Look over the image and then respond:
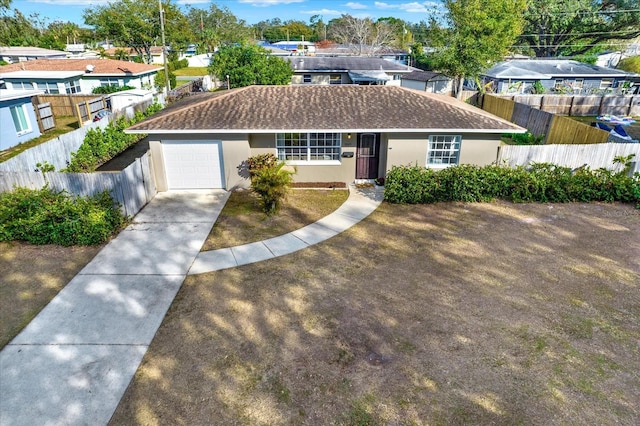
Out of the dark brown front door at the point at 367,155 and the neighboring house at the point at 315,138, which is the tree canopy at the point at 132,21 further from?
the dark brown front door at the point at 367,155

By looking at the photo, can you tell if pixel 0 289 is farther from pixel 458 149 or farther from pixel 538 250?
pixel 458 149

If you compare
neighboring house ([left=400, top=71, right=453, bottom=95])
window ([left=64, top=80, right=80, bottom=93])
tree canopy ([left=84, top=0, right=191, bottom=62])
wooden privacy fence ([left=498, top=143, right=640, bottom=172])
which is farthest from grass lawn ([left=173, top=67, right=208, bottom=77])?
wooden privacy fence ([left=498, top=143, right=640, bottom=172])

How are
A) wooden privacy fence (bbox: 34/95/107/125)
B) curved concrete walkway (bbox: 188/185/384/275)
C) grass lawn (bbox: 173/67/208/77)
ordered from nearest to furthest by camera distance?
curved concrete walkway (bbox: 188/185/384/275)
wooden privacy fence (bbox: 34/95/107/125)
grass lawn (bbox: 173/67/208/77)

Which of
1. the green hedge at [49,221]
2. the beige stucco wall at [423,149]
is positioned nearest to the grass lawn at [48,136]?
the green hedge at [49,221]

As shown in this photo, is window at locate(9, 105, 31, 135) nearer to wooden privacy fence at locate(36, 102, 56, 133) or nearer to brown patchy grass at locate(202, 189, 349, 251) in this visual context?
wooden privacy fence at locate(36, 102, 56, 133)

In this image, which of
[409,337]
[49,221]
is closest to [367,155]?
[409,337]

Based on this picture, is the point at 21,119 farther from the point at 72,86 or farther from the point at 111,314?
the point at 111,314
